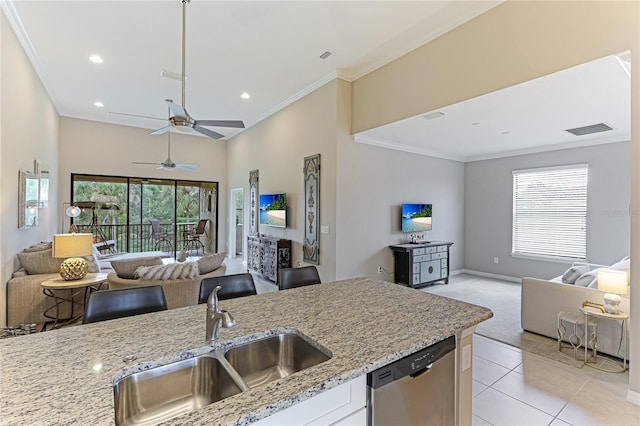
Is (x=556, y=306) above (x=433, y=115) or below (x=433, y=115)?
below

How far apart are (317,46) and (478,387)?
428 centimetres

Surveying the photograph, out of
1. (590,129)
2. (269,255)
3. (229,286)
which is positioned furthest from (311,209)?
(590,129)

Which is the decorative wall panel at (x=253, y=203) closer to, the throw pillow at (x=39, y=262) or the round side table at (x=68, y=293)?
the round side table at (x=68, y=293)

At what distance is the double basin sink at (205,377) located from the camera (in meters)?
1.13

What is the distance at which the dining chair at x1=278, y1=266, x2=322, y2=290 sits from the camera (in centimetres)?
260

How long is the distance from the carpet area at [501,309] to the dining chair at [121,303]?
3590 millimetres

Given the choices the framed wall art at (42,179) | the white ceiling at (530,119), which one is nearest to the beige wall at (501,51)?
the white ceiling at (530,119)

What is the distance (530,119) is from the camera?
421 centimetres

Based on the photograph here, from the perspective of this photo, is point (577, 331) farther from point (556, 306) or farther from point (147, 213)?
point (147, 213)

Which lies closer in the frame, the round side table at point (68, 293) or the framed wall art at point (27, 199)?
the round side table at point (68, 293)

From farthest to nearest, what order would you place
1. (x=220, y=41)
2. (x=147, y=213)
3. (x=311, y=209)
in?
1. (x=147, y=213)
2. (x=311, y=209)
3. (x=220, y=41)

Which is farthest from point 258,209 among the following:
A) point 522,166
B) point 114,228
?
point 522,166

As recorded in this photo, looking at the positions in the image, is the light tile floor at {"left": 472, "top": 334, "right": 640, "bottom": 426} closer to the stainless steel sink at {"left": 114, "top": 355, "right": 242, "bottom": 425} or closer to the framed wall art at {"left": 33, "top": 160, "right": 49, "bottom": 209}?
the stainless steel sink at {"left": 114, "top": 355, "right": 242, "bottom": 425}

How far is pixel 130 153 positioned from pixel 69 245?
210 inches
